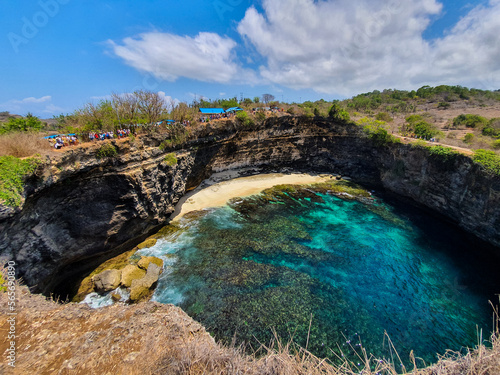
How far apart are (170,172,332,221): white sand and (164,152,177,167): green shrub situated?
712cm

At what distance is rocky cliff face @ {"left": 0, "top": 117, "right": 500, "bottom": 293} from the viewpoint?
1477cm

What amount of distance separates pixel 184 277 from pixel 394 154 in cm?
3712

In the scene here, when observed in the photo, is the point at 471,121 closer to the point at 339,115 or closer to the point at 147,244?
the point at 339,115

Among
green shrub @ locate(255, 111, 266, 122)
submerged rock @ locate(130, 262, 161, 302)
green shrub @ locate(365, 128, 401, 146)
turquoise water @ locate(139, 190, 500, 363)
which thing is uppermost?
green shrub @ locate(255, 111, 266, 122)

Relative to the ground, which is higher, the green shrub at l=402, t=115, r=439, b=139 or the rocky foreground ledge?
the green shrub at l=402, t=115, r=439, b=139

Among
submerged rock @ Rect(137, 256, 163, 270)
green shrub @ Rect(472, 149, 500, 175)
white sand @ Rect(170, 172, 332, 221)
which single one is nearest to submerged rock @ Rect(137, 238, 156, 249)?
submerged rock @ Rect(137, 256, 163, 270)

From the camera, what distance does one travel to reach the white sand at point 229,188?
96.9ft

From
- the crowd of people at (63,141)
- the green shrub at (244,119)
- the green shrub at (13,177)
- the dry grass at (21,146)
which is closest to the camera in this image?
A: the green shrub at (13,177)

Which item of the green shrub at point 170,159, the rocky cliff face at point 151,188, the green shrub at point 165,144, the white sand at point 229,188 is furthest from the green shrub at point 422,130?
the green shrub at point 165,144

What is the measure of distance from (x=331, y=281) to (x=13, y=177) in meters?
24.0

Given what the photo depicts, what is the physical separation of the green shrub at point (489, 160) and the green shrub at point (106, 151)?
3849 cm

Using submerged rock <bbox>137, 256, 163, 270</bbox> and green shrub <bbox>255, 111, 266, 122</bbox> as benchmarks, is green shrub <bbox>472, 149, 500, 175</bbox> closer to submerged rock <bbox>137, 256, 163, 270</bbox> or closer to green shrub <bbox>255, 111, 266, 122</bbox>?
green shrub <bbox>255, 111, 266, 122</bbox>

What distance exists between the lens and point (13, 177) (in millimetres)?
11945

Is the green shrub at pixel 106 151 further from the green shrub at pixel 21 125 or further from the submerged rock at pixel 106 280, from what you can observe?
the submerged rock at pixel 106 280
